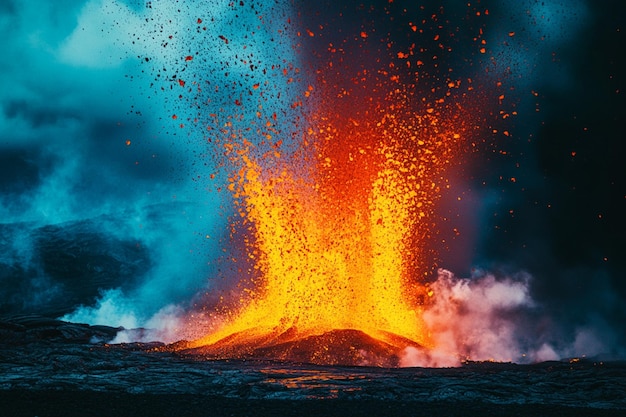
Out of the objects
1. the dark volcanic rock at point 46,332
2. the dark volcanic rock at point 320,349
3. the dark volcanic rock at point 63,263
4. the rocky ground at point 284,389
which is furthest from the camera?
the dark volcanic rock at point 63,263

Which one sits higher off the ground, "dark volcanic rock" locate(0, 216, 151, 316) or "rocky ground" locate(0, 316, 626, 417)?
"dark volcanic rock" locate(0, 216, 151, 316)

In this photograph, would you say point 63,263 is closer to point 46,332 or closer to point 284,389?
point 46,332

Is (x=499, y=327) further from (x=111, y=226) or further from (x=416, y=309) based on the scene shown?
(x=111, y=226)

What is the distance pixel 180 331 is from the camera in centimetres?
3297

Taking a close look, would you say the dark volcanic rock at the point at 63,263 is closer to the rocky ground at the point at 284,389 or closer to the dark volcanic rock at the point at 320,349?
the dark volcanic rock at the point at 320,349

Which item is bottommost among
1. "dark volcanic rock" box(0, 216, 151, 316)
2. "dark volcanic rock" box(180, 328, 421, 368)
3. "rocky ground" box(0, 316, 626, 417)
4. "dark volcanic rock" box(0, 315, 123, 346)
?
"rocky ground" box(0, 316, 626, 417)

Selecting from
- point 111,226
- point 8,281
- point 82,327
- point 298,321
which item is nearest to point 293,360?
point 298,321

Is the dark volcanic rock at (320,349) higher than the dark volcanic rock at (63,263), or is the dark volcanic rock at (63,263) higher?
the dark volcanic rock at (63,263)

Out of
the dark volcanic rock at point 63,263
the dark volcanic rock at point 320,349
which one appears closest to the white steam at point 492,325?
the dark volcanic rock at point 320,349

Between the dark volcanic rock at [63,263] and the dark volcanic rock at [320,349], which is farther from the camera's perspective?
the dark volcanic rock at [63,263]

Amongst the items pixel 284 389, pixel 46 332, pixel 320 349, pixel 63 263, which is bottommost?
pixel 284 389

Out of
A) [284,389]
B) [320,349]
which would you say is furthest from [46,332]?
[284,389]

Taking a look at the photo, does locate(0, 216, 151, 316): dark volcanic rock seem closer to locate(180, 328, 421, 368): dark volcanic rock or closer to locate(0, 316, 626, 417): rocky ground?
locate(180, 328, 421, 368): dark volcanic rock

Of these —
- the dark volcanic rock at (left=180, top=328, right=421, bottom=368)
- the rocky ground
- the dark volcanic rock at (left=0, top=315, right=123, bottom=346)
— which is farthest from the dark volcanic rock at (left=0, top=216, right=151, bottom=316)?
the rocky ground
